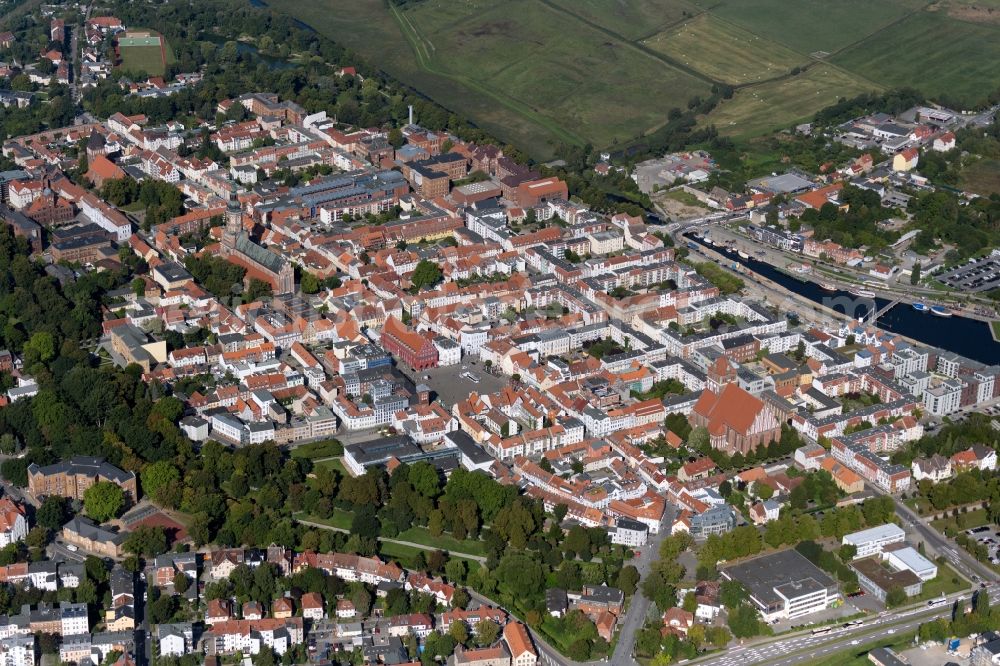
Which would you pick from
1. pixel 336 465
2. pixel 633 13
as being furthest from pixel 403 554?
pixel 633 13

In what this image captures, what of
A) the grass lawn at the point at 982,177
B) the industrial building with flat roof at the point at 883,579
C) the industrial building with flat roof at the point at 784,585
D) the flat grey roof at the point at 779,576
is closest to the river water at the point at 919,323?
the grass lawn at the point at 982,177

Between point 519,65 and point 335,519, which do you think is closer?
point 335,519

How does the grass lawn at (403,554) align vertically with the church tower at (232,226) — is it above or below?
above

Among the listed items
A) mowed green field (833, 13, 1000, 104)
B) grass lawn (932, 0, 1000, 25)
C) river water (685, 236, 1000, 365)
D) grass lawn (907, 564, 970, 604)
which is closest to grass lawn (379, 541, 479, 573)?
grass lawn (907, 564, 970, 604)

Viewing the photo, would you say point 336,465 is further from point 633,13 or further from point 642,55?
point 633,13

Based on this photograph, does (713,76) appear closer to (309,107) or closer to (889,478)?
(309,107)

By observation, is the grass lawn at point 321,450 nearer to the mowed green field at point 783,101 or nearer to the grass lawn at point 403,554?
the grass lawn at point 403,554
